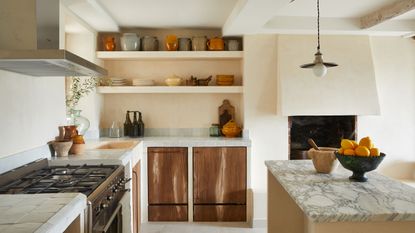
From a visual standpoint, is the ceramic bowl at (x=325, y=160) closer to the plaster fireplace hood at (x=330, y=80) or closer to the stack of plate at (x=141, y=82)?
the plaster fireplace hood at (x=330, y=80)

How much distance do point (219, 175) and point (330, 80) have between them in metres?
1.83

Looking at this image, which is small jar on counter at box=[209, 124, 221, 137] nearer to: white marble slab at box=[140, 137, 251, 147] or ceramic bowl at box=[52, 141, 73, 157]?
white marble slab at box=[140, 137, 251, 147]

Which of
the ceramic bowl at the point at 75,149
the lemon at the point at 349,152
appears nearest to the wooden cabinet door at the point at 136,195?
the ceramic bowl at the point at 75,149

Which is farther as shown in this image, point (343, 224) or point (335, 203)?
point (335, 203)

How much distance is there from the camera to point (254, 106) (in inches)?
162

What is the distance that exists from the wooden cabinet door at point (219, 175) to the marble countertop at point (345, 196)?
1501mm

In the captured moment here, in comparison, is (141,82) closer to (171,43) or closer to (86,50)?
(171,43)

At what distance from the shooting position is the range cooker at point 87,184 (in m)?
1.78

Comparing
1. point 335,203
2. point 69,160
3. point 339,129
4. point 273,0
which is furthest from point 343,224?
point 339,129

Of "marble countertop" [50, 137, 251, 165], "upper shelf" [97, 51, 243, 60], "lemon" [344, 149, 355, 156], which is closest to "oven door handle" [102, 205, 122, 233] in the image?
"marble countertop" [50, 137, 251, 165]

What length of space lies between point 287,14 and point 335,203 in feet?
8.71

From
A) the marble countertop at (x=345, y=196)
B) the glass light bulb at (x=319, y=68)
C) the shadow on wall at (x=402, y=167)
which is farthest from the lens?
the shadow on wall at (x=402, y=167)

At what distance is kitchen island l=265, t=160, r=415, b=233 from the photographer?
4.90 feet

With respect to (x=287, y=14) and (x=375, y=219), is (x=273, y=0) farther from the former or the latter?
(x=375, y=219)
